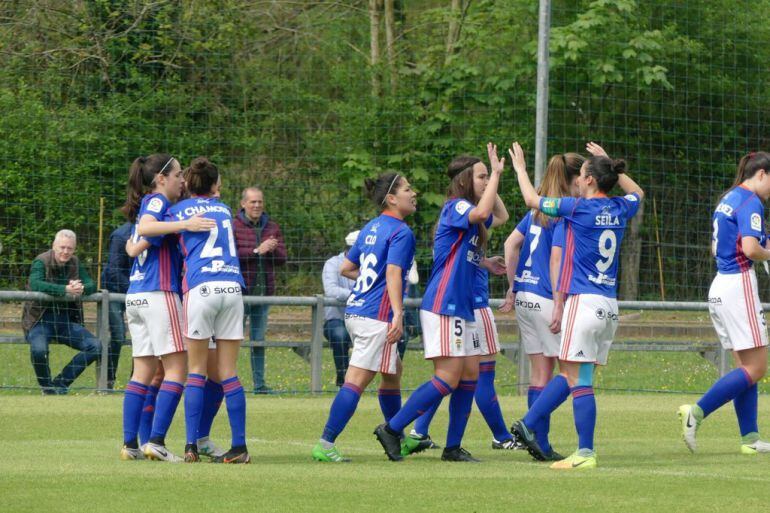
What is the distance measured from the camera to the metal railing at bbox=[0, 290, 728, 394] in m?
13.6

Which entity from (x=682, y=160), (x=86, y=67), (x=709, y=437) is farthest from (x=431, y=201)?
(x=709, y=437)

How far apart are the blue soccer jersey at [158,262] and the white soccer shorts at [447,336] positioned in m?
1.58

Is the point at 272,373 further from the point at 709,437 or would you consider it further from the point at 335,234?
the point at 709,437

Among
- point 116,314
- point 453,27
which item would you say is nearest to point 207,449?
point 116,314

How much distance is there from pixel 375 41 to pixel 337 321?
7.93 m

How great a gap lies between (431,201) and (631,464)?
30.5 ft

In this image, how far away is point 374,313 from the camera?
27.9 ft

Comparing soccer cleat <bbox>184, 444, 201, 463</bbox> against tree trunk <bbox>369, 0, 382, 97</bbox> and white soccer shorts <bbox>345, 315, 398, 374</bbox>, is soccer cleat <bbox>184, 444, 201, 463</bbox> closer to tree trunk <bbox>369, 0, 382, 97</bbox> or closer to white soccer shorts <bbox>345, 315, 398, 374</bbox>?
white soccer shorts <bbox>345, 315, 398, 374</bbox>

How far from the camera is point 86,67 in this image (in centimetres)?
1653

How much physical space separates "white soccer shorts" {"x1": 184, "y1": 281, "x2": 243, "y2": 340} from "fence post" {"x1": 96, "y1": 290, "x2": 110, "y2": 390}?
549cm

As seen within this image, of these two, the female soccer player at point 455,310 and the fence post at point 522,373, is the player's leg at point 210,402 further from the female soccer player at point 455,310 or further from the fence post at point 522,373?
the fence post at point 522,373

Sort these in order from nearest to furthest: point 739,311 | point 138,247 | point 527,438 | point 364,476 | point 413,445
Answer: point 364,476
point 138,247
point 527,438
point 413,445
point 739,311

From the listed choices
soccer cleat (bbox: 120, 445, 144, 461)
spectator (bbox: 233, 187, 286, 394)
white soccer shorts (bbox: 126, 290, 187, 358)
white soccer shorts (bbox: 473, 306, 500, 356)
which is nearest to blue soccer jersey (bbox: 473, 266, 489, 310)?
white soccer shorts (bbox: 473, 306, 500, 356)

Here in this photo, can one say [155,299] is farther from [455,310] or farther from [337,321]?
[337,321]
